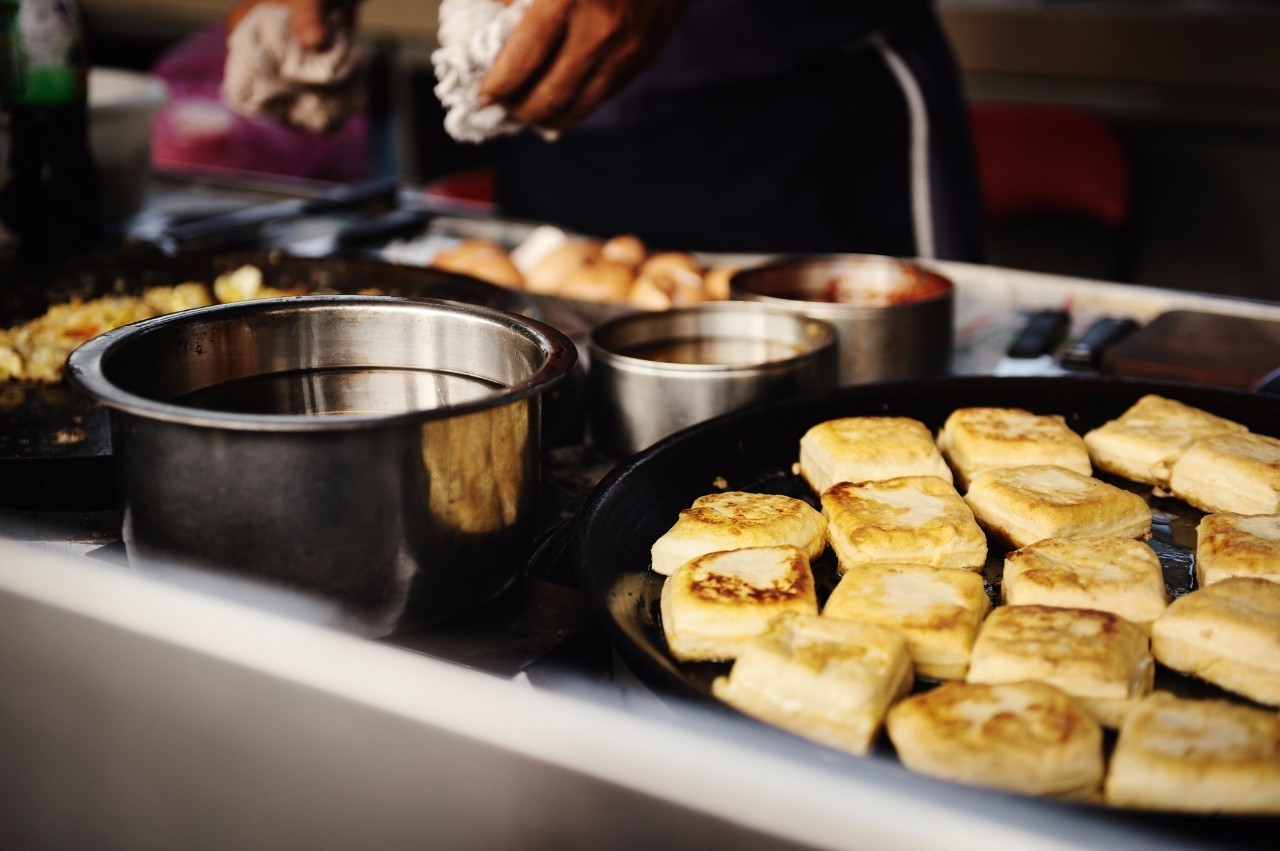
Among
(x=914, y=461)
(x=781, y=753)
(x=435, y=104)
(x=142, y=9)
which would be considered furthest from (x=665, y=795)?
(x=142, y=9)

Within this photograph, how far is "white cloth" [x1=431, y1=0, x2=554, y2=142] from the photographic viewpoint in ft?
5.46

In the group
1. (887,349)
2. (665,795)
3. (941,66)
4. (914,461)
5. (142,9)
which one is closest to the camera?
(665,795)

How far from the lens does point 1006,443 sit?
4.90 feet

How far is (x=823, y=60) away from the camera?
2828 mm

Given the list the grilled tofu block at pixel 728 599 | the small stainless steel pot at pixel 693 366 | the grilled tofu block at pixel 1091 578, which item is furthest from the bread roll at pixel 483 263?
the grilled tofu block at pixel 1091 578

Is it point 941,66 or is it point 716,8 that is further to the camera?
point 941,66

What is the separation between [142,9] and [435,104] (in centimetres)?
246

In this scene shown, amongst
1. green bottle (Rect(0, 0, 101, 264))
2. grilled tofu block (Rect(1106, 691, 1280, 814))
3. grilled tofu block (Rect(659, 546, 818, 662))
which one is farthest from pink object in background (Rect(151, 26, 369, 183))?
grilled tofu block (Rect(1106, 691, 1280, 814))

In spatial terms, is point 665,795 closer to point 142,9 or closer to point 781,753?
point 781,753

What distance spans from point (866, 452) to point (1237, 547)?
430 mm

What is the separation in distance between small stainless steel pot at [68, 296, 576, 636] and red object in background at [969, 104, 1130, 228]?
404cm

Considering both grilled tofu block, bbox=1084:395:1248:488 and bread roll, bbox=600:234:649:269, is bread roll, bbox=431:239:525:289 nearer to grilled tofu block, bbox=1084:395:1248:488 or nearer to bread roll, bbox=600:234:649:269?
bread roll, bbox=600:234:649:269

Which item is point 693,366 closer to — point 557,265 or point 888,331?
point 888,331

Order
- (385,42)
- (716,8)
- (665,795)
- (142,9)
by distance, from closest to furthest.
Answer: (665,795) < (716,8) < (385,42) < (142,9)
